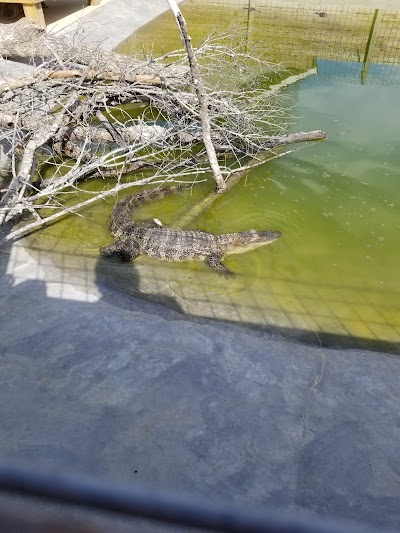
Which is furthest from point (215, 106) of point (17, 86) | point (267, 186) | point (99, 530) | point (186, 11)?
point (186, 11)

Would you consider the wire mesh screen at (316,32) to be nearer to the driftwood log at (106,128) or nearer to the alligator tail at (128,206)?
the driftwood log at (106,128)

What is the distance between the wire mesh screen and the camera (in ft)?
45.9

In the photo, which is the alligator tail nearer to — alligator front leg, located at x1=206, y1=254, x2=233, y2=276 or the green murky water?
the green murky water

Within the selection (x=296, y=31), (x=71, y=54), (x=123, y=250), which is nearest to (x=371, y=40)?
(x=296, y=31)

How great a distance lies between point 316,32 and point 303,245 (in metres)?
14.2

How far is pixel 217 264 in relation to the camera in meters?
6.37

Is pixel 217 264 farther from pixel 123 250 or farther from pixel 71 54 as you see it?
pixel 71 54

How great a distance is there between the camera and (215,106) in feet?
26.0

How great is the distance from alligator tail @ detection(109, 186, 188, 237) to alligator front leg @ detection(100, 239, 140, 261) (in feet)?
Answer: 0.97

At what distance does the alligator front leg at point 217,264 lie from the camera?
6.31m

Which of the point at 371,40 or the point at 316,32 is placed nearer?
the point at 371,40

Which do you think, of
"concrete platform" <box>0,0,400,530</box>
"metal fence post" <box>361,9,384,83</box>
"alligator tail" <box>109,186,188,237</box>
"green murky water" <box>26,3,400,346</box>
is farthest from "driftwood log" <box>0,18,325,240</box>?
"metal fence post" <box>361,9,384,83</box>

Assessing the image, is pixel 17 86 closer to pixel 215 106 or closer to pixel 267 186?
pixel 215 106

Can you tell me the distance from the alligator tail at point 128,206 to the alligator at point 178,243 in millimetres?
19
